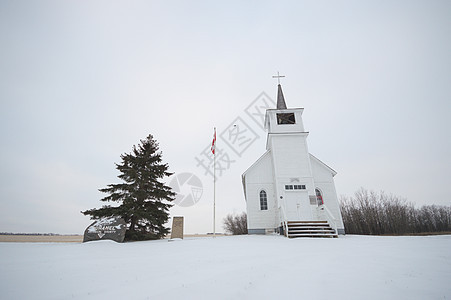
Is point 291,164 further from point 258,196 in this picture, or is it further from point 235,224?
point 235,224

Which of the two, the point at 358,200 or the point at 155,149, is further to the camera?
the point at 358,200

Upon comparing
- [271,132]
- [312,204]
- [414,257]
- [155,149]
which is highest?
[271,132]

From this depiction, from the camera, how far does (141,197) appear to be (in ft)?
39.9

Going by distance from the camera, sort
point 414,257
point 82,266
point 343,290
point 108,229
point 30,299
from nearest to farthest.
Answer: point 30,299 → point 343,290 → point 82,266 → point 414,257 → point 108,229

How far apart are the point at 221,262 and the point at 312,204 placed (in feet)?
36.3

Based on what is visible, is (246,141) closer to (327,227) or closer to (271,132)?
(271,132)

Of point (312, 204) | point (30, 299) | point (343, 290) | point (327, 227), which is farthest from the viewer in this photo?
point (312, 204)

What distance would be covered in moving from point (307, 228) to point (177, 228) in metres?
7.82

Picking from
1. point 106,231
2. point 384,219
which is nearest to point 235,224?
point 384,219

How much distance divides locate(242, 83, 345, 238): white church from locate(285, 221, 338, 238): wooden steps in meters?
1.14

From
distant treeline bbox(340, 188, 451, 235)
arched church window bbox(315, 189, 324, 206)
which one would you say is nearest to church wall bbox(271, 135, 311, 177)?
arched church window bbox(315, 189, 324, 206)

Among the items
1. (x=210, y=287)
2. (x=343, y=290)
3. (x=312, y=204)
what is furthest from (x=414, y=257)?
(x=312, y=204)

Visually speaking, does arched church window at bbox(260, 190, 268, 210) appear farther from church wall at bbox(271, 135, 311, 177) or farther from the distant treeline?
the distant treeline

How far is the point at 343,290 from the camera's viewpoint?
2.58 metres
